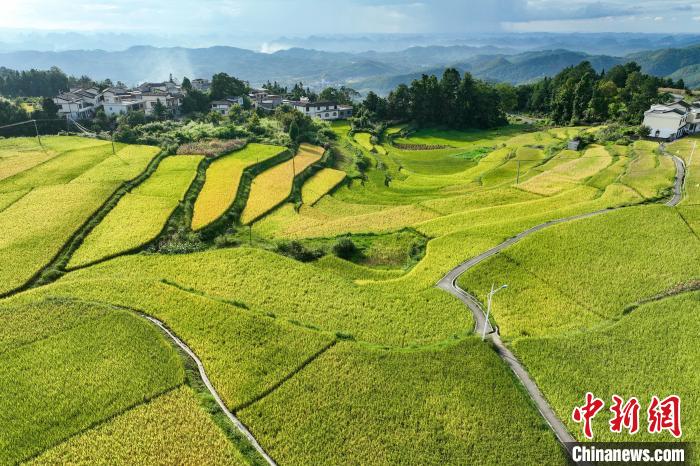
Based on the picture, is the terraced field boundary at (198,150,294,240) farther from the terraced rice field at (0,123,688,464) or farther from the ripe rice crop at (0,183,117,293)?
the ripe rice crop at (0,183,117,293)

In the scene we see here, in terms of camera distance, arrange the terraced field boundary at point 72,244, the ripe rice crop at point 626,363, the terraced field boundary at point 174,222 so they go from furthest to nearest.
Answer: the terraced field boundary at point 174,222
the terraced field boundary at point 72,244
the ripe rice crop at point 626,363

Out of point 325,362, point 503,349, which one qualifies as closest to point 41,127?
point 325,362

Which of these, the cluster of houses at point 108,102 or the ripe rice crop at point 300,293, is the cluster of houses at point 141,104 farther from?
the ripe rice crop at point 300,293

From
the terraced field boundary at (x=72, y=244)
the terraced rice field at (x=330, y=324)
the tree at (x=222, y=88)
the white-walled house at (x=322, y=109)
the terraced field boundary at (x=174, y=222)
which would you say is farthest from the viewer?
the tree at (x=222, y=88)

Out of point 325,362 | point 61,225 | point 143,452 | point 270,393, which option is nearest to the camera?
point 143,452

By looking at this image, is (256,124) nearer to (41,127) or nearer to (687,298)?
(41,127)

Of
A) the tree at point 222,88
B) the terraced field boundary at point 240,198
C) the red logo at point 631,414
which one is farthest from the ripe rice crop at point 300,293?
the tree at point 222,88

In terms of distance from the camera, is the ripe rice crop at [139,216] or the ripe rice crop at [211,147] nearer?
the ripe rice crop at [139,216]
